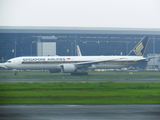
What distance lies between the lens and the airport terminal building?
8231 centimetres

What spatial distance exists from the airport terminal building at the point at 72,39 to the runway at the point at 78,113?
67.8 meters

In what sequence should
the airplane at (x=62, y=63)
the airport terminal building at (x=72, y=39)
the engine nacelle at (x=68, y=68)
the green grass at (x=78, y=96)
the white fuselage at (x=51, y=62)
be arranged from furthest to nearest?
1. the airport terminal building at (x=72, y=39)
2. the white fuselage at (x=51, y=62)
3. the airplane at (x=62, y=63)
4. the engine nacelle at (x=68, y=68)
5. the green grass at (x=78, y=96)

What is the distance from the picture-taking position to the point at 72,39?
8588 cm

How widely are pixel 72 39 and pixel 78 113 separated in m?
75.0

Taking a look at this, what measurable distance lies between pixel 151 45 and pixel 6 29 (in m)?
54.0

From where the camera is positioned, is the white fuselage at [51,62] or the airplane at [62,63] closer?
the airplane at [62,63]

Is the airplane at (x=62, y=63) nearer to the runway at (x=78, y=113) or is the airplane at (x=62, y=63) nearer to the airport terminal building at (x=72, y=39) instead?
the runway at (x=78, y=113)

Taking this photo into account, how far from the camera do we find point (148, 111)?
12.2 meters

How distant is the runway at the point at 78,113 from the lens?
35.1 ft

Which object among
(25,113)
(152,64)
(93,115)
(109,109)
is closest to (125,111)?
(109,109)

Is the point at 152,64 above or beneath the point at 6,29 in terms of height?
beneath

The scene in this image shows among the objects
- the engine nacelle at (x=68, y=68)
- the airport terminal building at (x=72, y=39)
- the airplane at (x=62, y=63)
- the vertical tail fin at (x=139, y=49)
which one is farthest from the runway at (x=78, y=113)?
the airport terminal building at (x=72, y=39)

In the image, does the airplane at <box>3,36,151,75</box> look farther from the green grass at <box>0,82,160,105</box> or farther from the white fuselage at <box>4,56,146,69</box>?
the green grass at <box>0,82,160,105</box>

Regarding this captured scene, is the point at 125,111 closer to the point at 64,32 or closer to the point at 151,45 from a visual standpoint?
the point at 64,32
